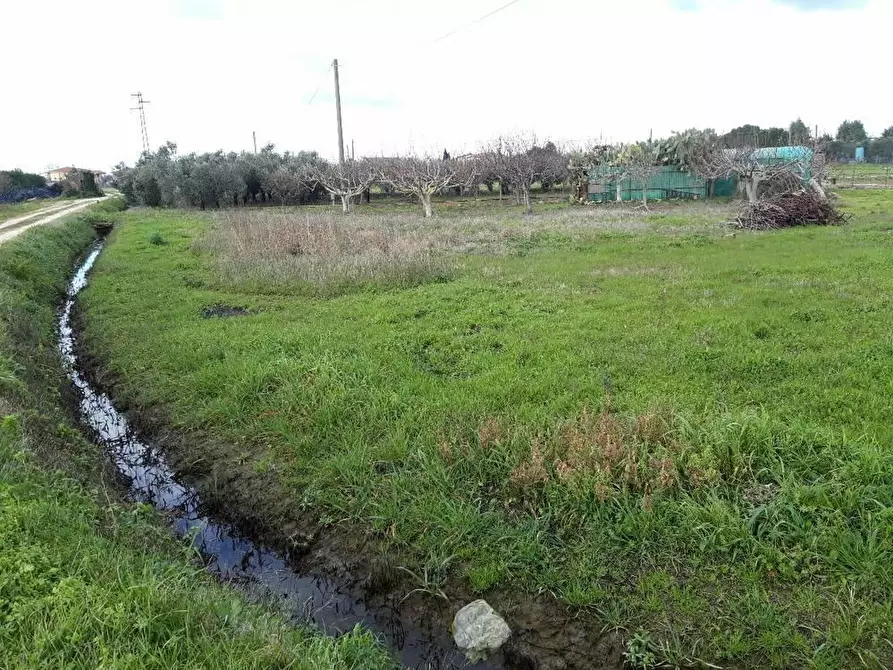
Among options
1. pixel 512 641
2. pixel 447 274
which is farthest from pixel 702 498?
pixel 447 274

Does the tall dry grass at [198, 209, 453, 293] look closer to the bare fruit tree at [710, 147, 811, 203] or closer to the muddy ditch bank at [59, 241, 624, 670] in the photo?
the muddy ditch bank at [59, 241, 624, 670]

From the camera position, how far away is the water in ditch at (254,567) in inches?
161

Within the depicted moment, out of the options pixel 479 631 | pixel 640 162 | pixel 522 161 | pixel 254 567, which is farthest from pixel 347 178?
pixel 479 631

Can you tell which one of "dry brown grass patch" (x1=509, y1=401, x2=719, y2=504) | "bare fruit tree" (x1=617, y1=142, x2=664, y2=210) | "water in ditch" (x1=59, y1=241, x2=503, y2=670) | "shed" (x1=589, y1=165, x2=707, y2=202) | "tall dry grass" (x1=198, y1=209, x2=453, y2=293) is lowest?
"water in ditch" (x1=59, y1=241, x2=503, y2=670)

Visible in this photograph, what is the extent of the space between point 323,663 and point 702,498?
10.3 ft

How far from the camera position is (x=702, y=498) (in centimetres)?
463

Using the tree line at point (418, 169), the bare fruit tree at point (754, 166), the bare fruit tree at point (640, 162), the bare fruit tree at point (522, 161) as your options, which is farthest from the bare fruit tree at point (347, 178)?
the bare fruit tree at point (754, 166)

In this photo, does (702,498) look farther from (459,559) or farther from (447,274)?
(447,274)

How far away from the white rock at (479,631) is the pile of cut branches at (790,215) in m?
18.5

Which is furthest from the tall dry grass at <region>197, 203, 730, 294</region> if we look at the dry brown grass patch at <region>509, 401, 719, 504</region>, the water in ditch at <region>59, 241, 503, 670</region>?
the dry brown grass patch at <region>509, 401, 719, 504</region>

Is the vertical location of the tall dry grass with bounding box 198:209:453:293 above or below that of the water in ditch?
above

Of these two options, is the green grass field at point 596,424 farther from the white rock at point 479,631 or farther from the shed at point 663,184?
the shed at point 663,184

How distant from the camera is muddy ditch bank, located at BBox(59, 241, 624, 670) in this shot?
395 cm

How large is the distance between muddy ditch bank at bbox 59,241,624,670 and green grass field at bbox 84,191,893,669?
124 millimetres
